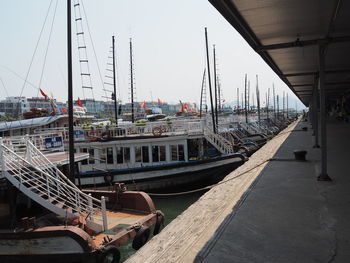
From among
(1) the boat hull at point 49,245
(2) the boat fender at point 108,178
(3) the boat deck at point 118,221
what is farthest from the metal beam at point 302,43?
(2) the boat fender at point 108,178

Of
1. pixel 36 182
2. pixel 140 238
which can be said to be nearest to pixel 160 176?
pixel 140 238

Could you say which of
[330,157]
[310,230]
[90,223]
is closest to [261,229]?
[310,230]

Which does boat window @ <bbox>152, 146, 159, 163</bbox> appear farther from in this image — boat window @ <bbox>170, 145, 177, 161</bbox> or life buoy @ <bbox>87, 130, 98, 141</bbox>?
life buoy @ <bbox>87, 130, 98, 141</bbox>

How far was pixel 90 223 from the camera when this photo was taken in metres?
7.77

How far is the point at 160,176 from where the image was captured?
615 inches

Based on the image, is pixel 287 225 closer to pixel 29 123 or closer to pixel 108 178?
pixel 108 178

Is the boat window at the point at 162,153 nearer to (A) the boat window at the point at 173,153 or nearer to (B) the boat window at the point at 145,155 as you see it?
(A) the boat window at the point at 173,153

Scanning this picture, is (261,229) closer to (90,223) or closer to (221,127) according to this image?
(90,223)

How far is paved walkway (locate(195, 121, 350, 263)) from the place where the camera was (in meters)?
4.21

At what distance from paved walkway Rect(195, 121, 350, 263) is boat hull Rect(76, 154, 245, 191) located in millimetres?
7346

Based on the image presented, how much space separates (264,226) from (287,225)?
1.33ft

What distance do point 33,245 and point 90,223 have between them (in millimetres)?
1414

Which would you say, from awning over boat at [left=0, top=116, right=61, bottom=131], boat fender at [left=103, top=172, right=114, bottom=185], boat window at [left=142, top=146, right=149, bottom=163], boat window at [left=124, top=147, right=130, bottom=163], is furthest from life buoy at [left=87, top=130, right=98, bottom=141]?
awning over boat at [left=0, top=116, right=61, bottom=131]

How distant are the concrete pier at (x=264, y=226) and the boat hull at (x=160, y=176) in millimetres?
7141
